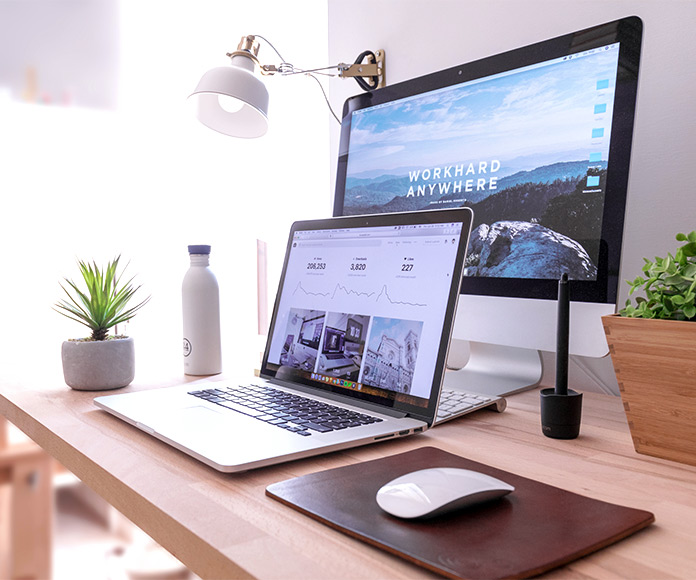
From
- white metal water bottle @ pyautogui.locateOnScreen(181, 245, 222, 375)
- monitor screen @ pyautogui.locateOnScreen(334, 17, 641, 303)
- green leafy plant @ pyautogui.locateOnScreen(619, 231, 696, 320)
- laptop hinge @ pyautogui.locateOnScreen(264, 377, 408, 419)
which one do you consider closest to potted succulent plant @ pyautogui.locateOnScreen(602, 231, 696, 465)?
green leafy plant @ pyautogui.locateOnScreen(619, 231, 696, 320)

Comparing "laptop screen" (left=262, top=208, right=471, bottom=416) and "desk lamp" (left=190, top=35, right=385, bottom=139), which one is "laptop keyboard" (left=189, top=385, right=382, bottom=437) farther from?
"desk lamp" (left=190, top=35, right=385, bottom=139)

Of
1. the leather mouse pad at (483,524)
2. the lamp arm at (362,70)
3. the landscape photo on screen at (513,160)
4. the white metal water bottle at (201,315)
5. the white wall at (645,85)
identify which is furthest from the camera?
the lamp arm at (362,70)

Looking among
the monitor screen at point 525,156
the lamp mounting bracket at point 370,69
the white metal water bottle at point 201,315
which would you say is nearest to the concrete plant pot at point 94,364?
the white metal water bottle at point 201,315

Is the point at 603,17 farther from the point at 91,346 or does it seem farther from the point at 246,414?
the point at 91,346

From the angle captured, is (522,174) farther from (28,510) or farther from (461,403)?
(28,510)

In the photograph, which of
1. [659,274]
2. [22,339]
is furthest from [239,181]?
[659,274]

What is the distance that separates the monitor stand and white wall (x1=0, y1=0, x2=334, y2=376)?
72 cm

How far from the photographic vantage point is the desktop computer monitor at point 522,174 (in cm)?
79

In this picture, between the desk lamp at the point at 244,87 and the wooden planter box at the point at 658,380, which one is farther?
the desk lamp at the point at 244,87

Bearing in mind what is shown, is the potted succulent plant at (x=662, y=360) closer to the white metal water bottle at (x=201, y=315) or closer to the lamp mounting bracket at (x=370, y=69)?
the white metal water bottle at (x=201, y=315)

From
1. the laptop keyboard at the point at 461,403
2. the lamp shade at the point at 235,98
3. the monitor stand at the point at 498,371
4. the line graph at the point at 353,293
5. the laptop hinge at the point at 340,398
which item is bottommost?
the laptop hinge at the point at 340,398

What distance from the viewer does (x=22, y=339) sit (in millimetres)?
1865

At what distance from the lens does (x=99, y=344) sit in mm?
980

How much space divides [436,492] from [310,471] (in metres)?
0.17
